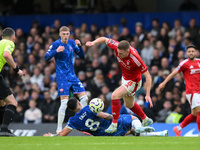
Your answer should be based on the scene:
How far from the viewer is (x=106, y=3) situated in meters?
20.3

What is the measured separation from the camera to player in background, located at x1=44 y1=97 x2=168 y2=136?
10.5m

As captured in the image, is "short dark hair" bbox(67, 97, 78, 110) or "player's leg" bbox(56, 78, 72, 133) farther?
"player's leg" bbox(56, 78, 72, 133)

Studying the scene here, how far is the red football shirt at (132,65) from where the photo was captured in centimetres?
1023

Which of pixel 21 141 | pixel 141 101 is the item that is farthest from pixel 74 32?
pixel 21 141

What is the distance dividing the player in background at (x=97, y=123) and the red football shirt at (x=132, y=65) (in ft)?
3.08

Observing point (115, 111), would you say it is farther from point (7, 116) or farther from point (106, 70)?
point (106, 70)

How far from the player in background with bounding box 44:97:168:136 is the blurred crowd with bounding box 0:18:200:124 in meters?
3.28

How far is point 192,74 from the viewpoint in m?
11.5

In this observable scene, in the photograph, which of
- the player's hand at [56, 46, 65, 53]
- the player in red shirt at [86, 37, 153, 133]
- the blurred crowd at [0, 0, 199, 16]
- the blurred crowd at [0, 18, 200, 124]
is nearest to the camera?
the player in red shirt at [86, 37, 153, 133]

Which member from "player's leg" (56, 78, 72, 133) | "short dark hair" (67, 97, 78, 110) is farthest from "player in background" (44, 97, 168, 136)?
"player's leg" (56, 78, 72, 133)

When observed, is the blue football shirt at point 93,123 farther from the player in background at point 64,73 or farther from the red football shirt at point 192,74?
the red football shirt at point 192,74

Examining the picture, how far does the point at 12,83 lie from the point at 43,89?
1425mm

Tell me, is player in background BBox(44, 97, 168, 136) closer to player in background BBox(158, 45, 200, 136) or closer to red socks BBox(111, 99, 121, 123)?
red socks BBox(111, 99, 121, 123)

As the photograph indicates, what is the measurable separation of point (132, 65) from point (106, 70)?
634cm
